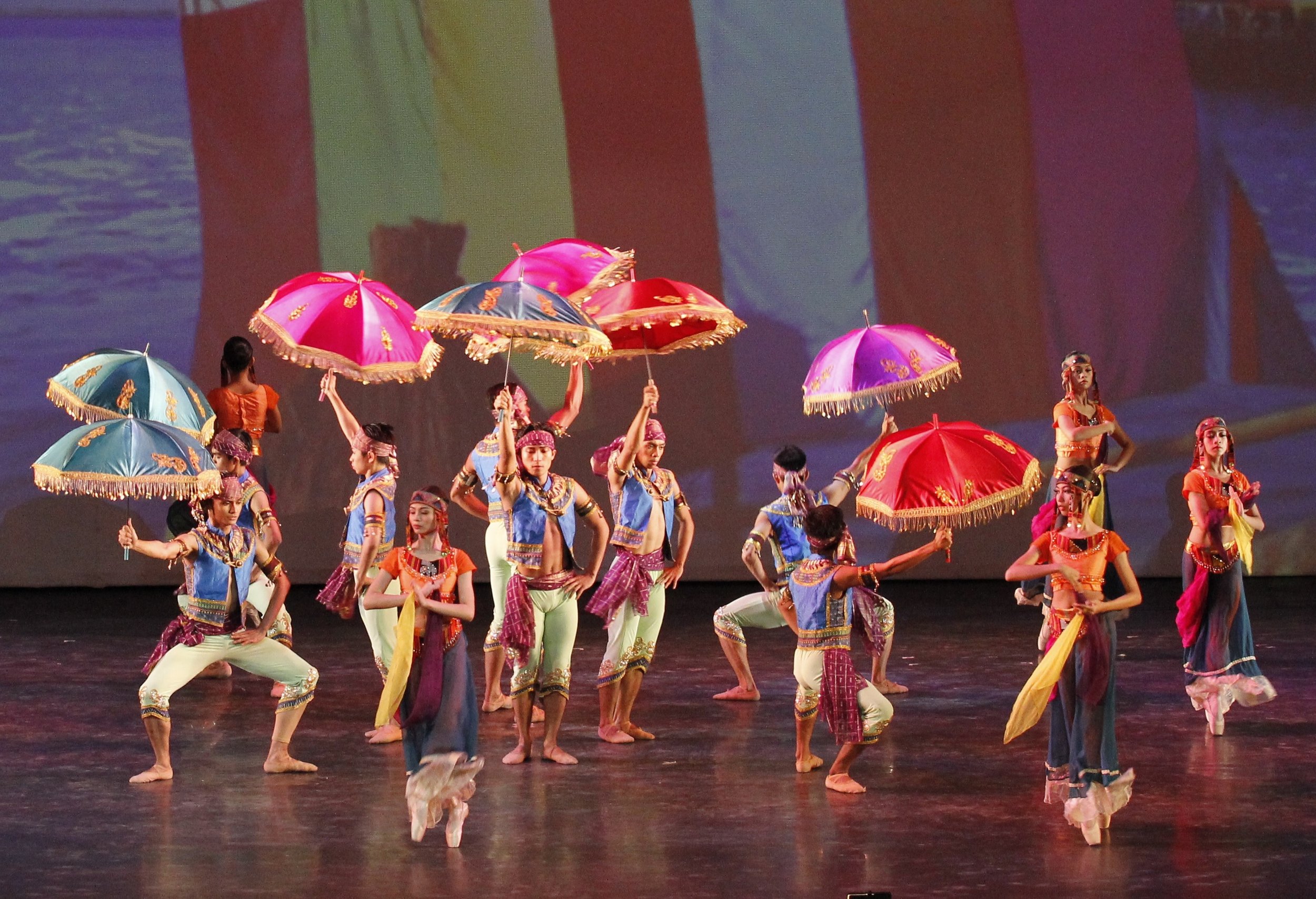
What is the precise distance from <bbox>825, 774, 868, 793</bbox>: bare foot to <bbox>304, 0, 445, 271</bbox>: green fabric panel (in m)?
5.83

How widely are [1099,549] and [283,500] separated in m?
6.69

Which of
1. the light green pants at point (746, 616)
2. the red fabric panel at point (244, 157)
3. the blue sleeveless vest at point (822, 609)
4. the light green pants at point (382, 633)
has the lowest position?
the light green pants at point (746, 616)

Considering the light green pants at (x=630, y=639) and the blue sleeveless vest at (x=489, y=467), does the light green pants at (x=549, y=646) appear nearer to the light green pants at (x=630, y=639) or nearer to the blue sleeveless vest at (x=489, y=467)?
the light green pants at (x=630, y=639)

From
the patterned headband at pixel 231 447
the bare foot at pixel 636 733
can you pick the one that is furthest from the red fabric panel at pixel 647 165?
the patterned headband at pixel 231 447

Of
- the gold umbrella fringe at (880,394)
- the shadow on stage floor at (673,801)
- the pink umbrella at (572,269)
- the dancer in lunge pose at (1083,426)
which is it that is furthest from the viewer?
the dancer in lunge pose at (1083,426)

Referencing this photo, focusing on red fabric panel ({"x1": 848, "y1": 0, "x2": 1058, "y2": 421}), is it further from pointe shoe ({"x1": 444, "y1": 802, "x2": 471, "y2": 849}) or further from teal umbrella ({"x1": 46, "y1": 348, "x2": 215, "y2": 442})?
pointe shoe ({"x1": 444, "y1": 802, "x2": 471, "y2": 849})

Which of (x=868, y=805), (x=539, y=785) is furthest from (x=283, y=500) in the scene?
(x=868, y=805)

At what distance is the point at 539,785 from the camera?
19.5 ft

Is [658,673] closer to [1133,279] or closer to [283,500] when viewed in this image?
[283,500]

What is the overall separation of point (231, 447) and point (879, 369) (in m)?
2.43

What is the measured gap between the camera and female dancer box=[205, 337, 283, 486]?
775cm

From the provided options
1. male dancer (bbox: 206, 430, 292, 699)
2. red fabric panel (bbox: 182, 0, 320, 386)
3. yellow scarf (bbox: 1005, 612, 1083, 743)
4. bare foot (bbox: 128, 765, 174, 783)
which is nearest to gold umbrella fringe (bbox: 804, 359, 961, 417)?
yellow scarf (bbox: 1005, 612, 1083, 743)

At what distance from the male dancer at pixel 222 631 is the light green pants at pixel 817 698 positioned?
173 cm

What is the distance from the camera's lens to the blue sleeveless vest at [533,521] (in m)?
6.14
